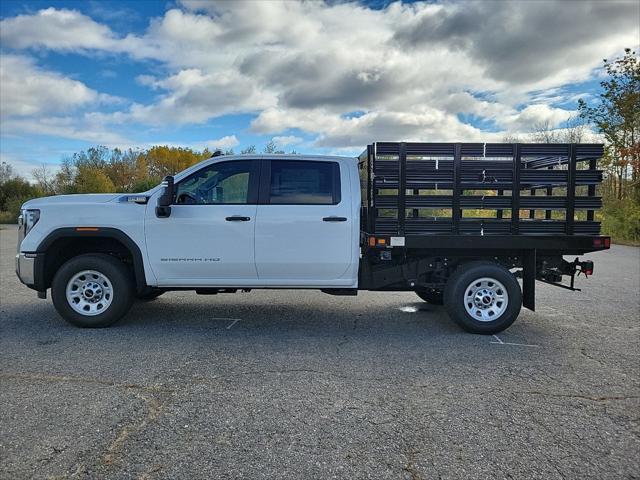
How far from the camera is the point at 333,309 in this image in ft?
23.1

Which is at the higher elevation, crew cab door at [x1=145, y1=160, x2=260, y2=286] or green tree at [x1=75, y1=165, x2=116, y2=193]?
green tree at [x1=75, y1=165, x2=116, y2=193]

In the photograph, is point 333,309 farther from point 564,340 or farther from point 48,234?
point 48,234

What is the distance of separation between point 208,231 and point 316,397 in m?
2.60

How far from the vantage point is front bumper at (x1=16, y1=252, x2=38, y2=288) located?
5652 millimetres

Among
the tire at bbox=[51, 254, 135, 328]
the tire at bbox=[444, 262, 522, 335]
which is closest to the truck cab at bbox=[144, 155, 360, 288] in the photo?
the tire at bbox=[51, 254, 135, 328]

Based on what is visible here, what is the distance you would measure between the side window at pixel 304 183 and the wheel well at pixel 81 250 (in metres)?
2.00

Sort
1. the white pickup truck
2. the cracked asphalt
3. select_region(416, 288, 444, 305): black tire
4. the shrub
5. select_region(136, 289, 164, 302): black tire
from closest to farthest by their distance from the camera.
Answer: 1. the cracked asphalt
2. the white pickup truck
3. select_region(136, 289, 164, 302): black tire
4. select_region(416, 288, 444, 305): black tire
5. the shrub

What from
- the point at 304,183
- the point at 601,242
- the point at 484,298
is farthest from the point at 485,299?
the point at 304,183

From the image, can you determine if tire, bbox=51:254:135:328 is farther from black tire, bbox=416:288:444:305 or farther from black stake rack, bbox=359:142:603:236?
black tire, bbox=416:288:444:305

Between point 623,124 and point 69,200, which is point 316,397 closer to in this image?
point 69,200

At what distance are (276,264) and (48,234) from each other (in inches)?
108

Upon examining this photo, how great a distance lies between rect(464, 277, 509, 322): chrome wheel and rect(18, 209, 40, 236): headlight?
522 centimetres

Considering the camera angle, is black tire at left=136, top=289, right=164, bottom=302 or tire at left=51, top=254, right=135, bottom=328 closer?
tire at left=51, top=254, right=135, bottom=328

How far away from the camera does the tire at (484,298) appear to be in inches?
219
